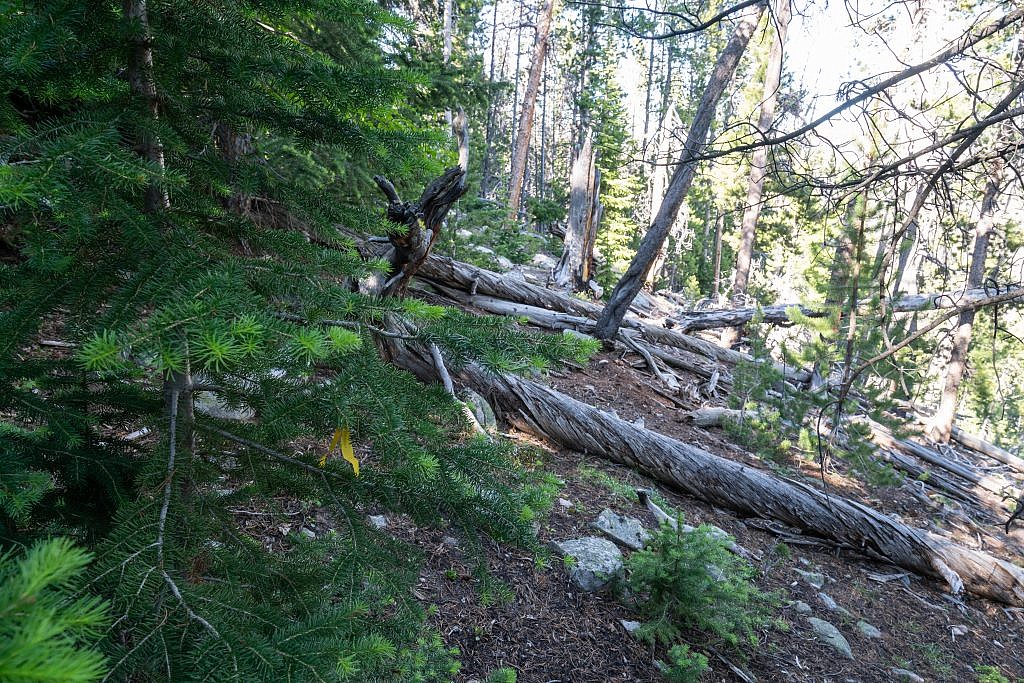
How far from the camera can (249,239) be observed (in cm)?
191

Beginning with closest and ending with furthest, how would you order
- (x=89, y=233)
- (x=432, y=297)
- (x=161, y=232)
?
(x=89, y=233), (x=161, y=232), (x=432, y=297)

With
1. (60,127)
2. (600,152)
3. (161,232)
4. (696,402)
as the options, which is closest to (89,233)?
(161,232)

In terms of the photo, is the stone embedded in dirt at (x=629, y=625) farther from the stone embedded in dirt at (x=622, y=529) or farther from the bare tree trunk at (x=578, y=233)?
the bare tree trunk at (x=578, y=233)

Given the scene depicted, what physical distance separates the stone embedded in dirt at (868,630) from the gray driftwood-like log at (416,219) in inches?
189

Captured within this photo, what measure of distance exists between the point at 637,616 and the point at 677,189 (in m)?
6.19

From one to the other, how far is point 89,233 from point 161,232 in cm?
21

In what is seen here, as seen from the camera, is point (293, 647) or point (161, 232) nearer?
point (293, 647)

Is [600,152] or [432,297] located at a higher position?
[600,152]

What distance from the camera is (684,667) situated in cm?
303

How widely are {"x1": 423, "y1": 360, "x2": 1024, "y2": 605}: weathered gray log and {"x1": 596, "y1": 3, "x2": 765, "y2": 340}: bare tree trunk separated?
323 cm

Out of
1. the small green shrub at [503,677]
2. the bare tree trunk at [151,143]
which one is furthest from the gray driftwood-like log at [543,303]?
the bare tree trunk at [151,143]

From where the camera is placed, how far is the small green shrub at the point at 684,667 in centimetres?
297

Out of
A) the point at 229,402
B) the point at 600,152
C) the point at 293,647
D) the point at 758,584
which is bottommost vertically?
the point at 758,584

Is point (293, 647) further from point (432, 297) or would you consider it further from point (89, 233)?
point (432, 297)
